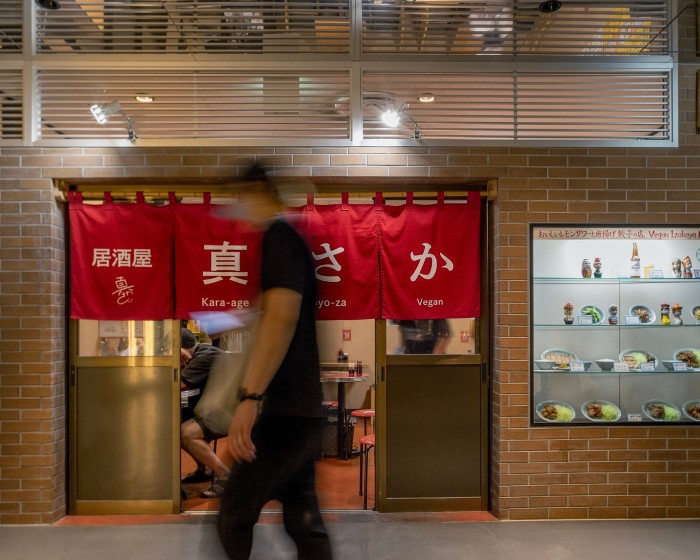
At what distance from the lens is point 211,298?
5.04 m

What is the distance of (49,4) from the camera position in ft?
16.8

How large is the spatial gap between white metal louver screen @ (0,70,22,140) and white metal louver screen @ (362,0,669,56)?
3.00 meters

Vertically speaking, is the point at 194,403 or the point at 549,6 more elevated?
the point at 549,6

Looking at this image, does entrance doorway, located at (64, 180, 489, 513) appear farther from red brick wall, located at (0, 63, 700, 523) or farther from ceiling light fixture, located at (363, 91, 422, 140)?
ceiling light fixture, located at (363, 91, 422, 140)

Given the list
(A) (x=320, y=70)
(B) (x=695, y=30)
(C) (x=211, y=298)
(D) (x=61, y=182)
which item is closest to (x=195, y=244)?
(C) (x=211, y=298)

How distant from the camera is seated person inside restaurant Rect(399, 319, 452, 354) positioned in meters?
5.23

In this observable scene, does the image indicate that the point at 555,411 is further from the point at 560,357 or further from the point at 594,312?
the point at 594,312

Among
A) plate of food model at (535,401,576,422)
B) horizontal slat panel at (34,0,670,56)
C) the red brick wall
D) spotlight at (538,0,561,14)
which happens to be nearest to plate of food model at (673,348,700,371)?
the red brick wall

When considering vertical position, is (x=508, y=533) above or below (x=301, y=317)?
below

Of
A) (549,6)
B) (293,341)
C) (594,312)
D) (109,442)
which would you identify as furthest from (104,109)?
(594,312)

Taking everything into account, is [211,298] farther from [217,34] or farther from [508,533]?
[508,533]

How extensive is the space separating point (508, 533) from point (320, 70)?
13.5ft

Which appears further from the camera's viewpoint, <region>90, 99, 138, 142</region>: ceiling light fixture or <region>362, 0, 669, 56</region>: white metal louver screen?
<region>362, 0, 669, 56</region>: white metal louver screen

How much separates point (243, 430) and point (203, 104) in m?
Result: 3.46
